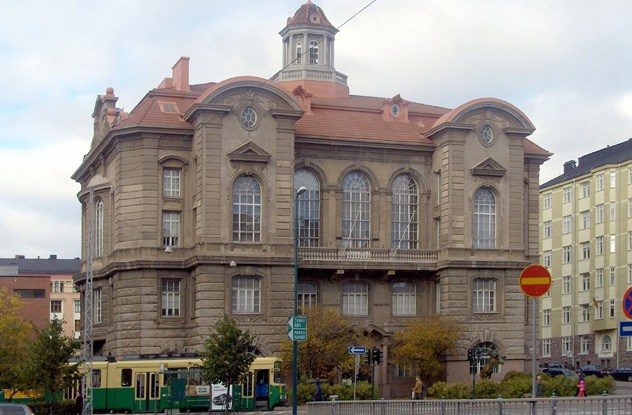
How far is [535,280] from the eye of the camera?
91.7 ft

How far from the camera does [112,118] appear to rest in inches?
3241

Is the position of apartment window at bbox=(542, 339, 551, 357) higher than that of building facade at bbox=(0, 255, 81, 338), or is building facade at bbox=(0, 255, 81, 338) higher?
building facade at bbox=(0, 255, 81, 338)

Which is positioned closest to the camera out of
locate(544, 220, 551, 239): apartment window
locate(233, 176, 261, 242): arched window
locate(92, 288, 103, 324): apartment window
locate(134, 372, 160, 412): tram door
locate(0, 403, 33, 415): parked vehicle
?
locate(0, 403, 33, 415): parked vehicle

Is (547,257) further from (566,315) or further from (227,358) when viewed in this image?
(227,358)

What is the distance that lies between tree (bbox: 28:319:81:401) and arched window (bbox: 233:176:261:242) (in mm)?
15081

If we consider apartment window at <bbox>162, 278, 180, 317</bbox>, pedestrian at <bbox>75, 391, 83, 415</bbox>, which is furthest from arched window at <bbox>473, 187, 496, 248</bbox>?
pedestrian at <bbox>75, 391, 83, 415</bbox>

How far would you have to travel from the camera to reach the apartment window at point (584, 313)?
→ 374 ft

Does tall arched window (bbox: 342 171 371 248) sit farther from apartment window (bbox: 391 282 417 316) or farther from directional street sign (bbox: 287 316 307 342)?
directional street sign (bbox: 287 316 307 342)

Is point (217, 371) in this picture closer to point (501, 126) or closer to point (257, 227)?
point (257, 227)

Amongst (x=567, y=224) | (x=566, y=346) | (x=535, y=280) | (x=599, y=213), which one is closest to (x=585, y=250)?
(x=567, y=224)

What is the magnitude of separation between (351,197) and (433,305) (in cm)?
810

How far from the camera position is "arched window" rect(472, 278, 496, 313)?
7969cm

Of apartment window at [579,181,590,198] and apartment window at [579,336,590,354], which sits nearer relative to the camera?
apartment window at [579,336,590,354]

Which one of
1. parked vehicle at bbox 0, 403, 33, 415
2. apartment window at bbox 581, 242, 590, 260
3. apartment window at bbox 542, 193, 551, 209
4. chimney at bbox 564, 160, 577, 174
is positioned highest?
chimney at bbox 564, 160, 577, 174
